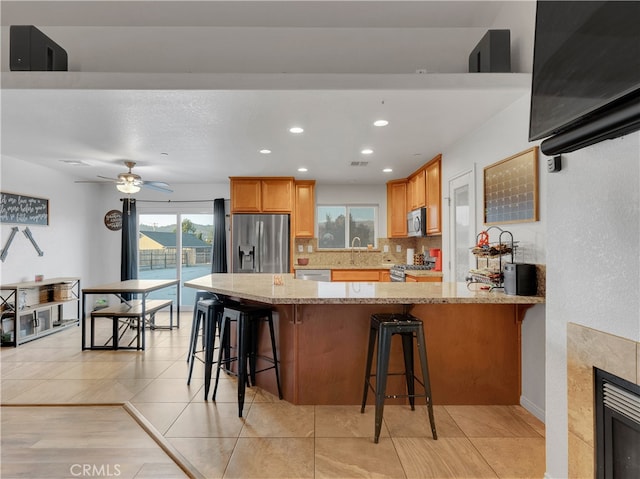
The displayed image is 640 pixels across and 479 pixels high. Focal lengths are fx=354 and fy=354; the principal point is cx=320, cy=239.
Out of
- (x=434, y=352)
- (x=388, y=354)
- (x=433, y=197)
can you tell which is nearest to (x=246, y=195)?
(x=433, y=197)

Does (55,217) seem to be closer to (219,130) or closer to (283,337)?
(219,130)

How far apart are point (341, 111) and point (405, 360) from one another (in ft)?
6.56

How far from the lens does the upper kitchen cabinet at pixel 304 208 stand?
5965 millimetres

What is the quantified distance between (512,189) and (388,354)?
5.13ft

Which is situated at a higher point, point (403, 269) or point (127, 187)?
point (127, 187)

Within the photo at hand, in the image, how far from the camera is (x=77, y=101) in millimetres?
2674

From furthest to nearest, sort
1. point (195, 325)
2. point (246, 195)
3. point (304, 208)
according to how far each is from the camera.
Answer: point (304, 208) → point (246, 195) → point (195, 325)

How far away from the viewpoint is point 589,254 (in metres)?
1.47

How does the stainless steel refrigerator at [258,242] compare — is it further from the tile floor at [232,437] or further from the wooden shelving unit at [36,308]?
the tile floor at [232,437]

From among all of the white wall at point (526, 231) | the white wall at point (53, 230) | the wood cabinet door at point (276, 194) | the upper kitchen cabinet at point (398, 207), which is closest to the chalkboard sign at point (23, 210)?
the white wall at point (53, 230)

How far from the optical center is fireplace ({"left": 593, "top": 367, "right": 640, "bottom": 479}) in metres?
1.28

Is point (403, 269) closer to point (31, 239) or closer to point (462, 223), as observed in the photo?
point (462, 223)

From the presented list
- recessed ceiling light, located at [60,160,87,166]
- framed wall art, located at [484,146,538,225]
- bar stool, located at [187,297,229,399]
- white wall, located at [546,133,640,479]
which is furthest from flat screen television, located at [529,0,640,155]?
recessed ceiling light, located at [60,160,87,166]

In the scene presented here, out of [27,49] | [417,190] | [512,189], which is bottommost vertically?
[512,189]
